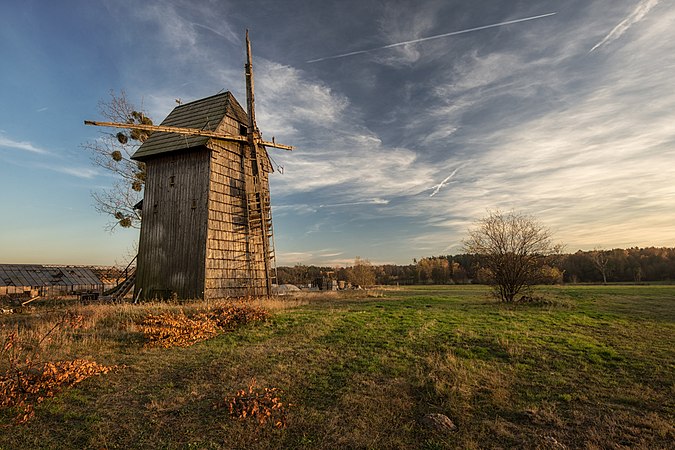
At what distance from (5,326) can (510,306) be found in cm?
2346

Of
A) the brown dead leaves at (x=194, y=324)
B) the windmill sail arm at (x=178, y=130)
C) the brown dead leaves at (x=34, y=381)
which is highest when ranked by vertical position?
the windmill sail arm at (x=178, y=130)

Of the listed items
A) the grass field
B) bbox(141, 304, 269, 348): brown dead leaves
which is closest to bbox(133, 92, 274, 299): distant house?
bbox(141, 304, 269, 348): brown dead leaves

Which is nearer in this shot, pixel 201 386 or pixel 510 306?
pixel 201 386

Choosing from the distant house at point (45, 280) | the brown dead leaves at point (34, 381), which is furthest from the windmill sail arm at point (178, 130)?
the distant house at point (45, 280)

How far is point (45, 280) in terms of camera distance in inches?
1298

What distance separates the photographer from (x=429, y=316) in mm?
16188

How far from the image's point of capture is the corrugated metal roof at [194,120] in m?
20.3

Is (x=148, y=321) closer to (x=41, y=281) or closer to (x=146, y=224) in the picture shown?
(x=146, y=224)

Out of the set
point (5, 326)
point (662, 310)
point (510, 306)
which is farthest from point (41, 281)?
point (662, 310)

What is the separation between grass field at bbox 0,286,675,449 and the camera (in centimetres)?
582

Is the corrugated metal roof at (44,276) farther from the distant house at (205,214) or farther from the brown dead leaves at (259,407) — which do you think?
the brown dead leaves at (259,407)

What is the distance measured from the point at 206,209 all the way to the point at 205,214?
0.90 ft

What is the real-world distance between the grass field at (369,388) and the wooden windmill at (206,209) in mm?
6254

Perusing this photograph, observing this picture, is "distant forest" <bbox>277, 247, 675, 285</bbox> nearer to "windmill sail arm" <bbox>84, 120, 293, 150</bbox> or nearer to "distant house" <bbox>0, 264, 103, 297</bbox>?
"distant house" <bbox>0, 264, 103, 297</bbox>
